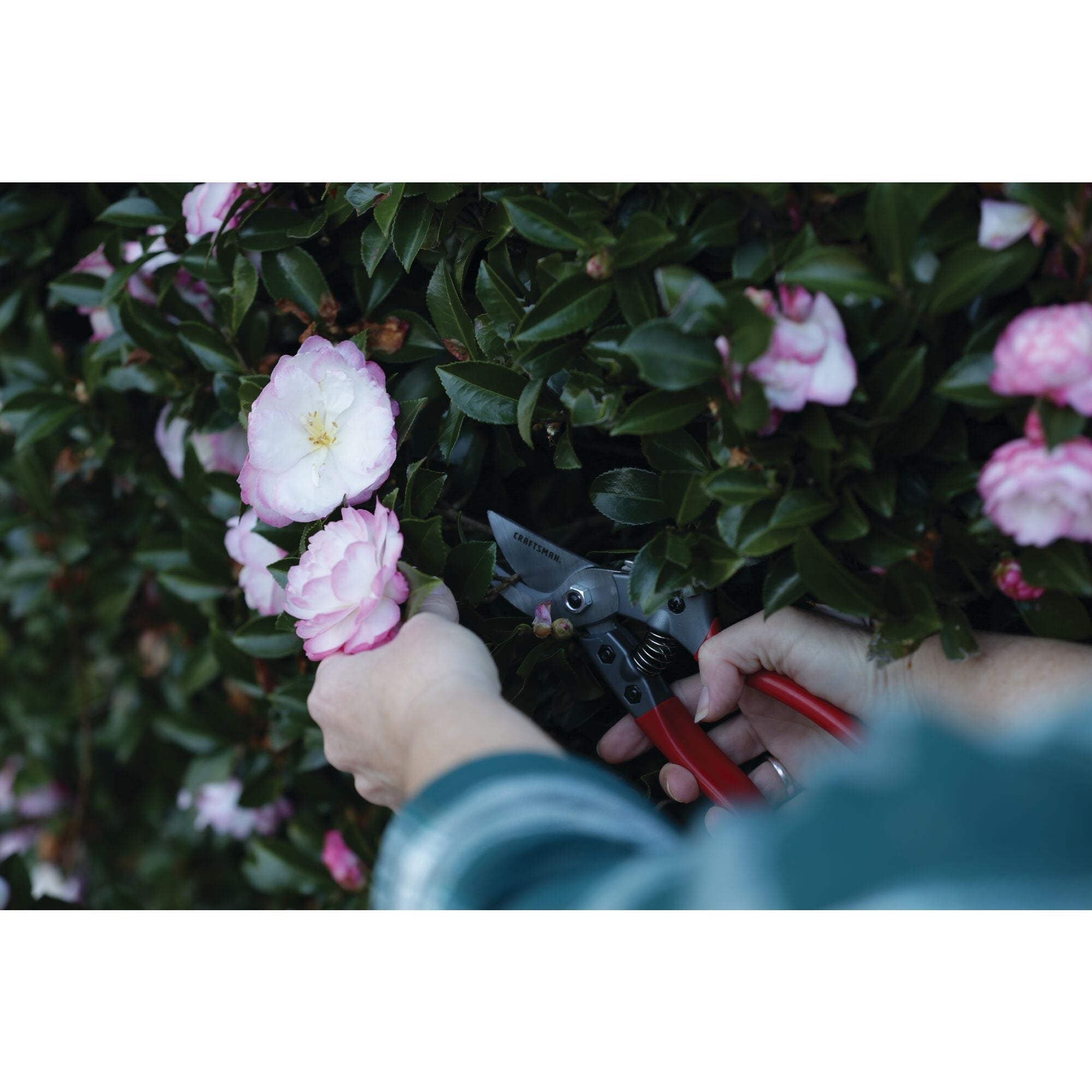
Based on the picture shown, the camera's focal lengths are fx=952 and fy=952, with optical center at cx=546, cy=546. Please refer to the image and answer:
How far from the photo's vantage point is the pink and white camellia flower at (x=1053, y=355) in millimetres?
828

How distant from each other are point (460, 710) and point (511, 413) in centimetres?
43

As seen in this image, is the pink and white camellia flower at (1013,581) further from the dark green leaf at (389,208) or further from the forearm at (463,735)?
the dark green leaf at (389,208)

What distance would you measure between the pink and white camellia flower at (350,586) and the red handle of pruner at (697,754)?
1.29 feet

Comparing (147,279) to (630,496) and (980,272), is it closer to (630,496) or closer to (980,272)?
(630,496)

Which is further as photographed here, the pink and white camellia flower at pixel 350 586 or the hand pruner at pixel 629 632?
the hand pruner at pixel 629 632

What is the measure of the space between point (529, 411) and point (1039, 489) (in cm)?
54

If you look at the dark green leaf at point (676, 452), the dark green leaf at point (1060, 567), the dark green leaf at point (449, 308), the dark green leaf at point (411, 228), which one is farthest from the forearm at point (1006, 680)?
the dark green leaf at point (411, 228)

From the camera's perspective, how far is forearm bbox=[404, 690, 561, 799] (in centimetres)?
84

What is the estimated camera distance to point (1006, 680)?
3.49 feet

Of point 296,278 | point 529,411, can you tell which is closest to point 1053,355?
point 529,411

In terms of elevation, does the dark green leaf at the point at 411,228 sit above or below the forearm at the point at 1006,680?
above

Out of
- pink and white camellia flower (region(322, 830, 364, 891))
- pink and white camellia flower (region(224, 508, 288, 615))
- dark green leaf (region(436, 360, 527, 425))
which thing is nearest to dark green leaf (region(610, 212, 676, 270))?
dark green leaf (region(436, 360, 527, 425))

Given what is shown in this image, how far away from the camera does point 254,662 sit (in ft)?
5.50

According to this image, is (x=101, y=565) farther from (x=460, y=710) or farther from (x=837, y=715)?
(x=837, y=715)
